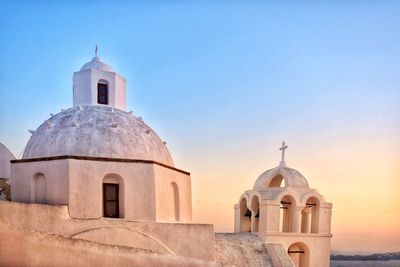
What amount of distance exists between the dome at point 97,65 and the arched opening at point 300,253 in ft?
29.2

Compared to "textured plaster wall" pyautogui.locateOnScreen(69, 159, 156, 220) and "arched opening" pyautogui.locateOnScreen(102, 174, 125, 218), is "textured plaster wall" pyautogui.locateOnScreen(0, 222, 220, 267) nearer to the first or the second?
"textured plaster wall" pyautogui.locateOnScreen(69, 159, 156, 220)

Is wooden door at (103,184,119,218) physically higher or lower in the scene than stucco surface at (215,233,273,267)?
higher

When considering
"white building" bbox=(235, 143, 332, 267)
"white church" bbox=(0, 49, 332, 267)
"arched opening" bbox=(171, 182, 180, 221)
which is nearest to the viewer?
"white church" bbox=(0, 49, 332, 267)

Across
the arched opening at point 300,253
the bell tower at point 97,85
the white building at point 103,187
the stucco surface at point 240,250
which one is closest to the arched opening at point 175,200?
the white building at point 103,187

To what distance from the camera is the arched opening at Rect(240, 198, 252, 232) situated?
1172cm

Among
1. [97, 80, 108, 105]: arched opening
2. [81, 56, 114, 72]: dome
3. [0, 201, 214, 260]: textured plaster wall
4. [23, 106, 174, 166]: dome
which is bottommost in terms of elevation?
[0, 201, 214, 260]: textured plaster wall

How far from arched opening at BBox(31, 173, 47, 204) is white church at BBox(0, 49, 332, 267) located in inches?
1.0

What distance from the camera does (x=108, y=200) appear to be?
7223 mm

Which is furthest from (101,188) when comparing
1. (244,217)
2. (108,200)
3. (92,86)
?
(244,217)

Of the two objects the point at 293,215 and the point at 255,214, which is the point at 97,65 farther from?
the point at 293,215

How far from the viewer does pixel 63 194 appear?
672cm

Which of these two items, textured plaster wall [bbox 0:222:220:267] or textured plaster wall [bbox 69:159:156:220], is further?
textured plaster wall [bbox 69:159:156:220]

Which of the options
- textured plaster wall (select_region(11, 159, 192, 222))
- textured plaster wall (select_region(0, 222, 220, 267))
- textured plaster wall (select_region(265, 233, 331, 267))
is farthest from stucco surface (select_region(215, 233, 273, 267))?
textured plaster wall (select_region(0, 222, 220, 267))

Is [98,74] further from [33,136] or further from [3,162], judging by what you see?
[3,162]
